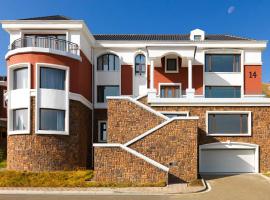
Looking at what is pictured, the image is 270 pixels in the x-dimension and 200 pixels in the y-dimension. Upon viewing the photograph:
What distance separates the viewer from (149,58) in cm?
3100

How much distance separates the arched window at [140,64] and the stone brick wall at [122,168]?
42.1ft

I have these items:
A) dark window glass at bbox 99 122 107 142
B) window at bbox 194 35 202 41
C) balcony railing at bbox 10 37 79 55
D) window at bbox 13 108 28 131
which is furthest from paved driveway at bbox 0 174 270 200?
window at bbox 194 35 202 41

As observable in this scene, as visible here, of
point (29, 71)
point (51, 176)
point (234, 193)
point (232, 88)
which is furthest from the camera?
point (232, 88)

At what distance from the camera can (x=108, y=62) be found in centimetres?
3344

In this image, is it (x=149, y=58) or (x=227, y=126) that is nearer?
(x=227, y=126)

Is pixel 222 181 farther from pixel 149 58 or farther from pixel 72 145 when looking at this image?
pixel 149 58

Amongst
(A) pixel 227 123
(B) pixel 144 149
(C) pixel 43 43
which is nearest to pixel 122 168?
(B) pixel 144 149

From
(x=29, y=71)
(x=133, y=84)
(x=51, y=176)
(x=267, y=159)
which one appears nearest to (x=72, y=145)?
(x=51, y=176)

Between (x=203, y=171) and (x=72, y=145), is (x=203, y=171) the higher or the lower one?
the lower one

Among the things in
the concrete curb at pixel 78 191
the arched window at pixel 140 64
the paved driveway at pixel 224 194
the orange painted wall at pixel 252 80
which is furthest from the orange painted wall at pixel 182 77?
the concrete curb at pixel 78 191

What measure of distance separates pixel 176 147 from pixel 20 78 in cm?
1181

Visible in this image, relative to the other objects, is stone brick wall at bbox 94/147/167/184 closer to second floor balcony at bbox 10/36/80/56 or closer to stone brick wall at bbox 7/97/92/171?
stone brick wall at bbox 7/97/92/171

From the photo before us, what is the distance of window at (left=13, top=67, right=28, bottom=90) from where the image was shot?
25484 mm

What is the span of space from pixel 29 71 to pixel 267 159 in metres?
17.8
